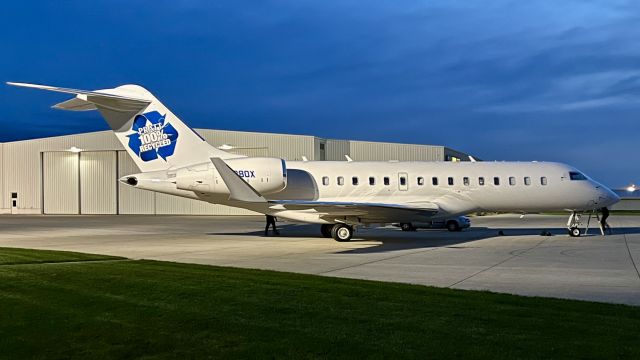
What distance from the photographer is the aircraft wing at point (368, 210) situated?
1767cm

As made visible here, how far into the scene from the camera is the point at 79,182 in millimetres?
51875

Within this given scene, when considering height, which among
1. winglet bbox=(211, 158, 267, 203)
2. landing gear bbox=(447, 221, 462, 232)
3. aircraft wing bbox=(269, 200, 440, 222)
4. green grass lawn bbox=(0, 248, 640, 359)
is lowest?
green grass lawn bbox=(0, 248, 640, 359)

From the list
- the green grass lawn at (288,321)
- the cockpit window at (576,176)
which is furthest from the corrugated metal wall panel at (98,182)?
the green grass lawn at (288,321)

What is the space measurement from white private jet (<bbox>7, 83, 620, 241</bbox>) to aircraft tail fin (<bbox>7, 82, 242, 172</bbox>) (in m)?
0.04

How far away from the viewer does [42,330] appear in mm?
6129

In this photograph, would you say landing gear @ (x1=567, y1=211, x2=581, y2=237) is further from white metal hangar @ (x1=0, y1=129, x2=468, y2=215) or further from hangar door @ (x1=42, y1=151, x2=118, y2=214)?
hangar door @ (x1=42, y1=151, x2=118, y2=214)

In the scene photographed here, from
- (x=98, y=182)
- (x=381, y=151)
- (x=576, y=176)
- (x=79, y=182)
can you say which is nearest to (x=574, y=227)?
(x=576, y=176)

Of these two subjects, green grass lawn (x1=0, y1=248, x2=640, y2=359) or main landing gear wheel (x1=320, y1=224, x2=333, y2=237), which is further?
main landing gear wheel (x1=320, y1=224, x2=333, y2=237)

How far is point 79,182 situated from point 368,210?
41.0 metres

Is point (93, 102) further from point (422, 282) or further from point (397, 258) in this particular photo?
point (422, 282)

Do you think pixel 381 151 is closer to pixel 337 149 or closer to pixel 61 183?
pixel 337 149

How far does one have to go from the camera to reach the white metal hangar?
48.1m

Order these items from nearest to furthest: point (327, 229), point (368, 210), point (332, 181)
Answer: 1. point (368, 210)
2. point (332, 181)
3. point (327, 229)

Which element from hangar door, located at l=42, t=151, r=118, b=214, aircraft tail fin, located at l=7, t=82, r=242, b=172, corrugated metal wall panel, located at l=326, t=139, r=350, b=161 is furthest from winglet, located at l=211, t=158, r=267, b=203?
hangar door, located at l=42, t=151, r=118, b=214
